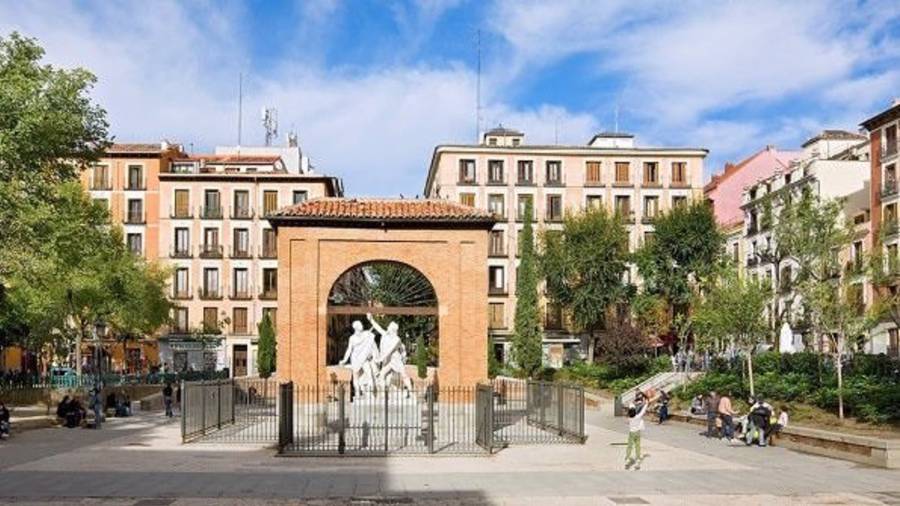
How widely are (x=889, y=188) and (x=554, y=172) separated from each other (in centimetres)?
2503

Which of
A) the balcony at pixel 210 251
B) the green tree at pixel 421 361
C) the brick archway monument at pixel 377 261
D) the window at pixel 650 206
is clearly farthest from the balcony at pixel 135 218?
the brick archway monument at pixel 377 261

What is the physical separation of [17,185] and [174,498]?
1519 centimetres

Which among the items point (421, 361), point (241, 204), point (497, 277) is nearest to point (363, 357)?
point (421, 361)

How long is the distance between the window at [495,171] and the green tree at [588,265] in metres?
9.53

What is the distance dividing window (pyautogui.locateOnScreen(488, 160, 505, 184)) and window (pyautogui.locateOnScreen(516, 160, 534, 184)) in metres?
1.25

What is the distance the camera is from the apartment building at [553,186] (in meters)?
70.1

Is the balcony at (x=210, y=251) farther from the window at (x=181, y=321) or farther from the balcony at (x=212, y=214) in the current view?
the window at (x=181, y=321)

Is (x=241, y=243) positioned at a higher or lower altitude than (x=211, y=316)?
higher

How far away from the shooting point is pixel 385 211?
2939 cm

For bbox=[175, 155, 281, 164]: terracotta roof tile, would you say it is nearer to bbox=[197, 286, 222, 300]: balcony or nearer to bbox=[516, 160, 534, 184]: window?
bbox=[197, 286, 222, 300]: balcony

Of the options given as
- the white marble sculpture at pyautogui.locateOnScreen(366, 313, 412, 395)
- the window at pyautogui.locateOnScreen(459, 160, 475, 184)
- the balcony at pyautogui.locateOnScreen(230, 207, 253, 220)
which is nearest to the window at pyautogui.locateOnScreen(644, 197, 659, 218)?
the window at pyautogui.locateOnScreen(459, 160, 475, 184)

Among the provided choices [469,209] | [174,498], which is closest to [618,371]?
[469,209]

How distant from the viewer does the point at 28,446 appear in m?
23.7

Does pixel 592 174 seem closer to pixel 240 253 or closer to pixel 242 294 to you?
pixel 240 253
